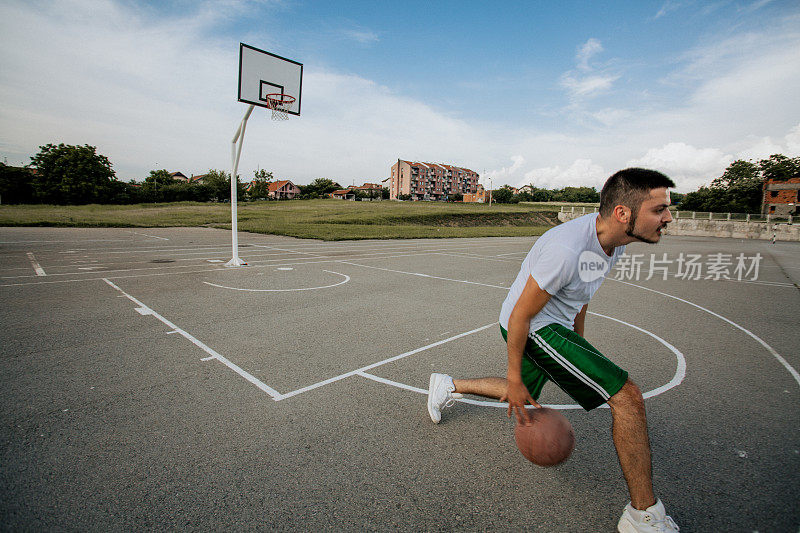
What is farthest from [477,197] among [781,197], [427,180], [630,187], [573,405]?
[630,187]

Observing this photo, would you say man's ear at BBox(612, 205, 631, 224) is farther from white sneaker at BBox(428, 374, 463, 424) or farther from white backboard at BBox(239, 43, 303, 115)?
white backboard at BBox(239, 43, 303, 115)

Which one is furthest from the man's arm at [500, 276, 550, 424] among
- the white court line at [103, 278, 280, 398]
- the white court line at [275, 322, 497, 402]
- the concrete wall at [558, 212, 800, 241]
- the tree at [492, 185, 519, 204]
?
the tree at [492, 185, 519, 204]

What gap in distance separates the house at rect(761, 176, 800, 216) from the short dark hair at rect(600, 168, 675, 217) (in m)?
67.5

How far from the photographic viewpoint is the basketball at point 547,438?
2.56m

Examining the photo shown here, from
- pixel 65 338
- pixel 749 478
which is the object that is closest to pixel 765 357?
pixel 749 478

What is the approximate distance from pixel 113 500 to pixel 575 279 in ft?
10.2

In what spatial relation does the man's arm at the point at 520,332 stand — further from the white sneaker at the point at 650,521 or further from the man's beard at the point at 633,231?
the white sneaker at the point at 650,521

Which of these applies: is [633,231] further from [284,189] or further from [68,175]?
[284,189]

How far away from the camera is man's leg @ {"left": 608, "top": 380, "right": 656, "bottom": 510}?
214 centimetres

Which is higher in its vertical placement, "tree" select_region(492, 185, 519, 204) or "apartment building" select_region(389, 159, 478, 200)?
"apartment building" select_region(389, 159, 478, 200)

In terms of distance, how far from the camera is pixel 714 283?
37.4 ft

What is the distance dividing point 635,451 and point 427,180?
438 ft

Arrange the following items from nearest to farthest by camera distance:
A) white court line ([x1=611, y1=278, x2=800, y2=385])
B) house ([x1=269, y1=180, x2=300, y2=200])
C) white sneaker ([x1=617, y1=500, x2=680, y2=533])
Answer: white sneaker ([x1=617, y1=500, x2=680, y2=533])
white court line ([x1=611, y1=278, x2=800, y2=385])
house ([x1=269, y1=180, x2=300, y2=200])

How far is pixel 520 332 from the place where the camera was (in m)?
2.35
